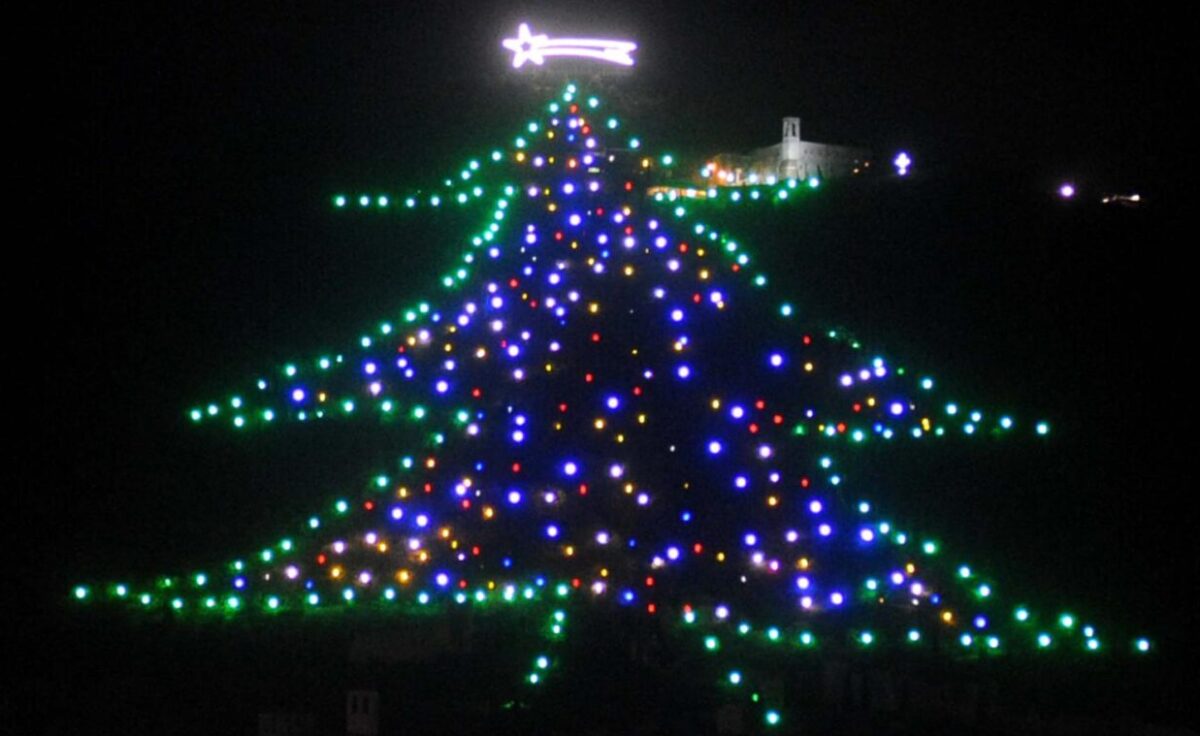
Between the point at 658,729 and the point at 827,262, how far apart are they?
18.5 ft

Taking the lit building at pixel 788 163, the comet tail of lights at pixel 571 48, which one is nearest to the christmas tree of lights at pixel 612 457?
the comet tail of lights at pixel 571 48

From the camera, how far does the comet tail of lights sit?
7359 millimetres

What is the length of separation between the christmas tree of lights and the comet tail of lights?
0.54 m

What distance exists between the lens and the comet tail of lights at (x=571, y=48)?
24.1 ft

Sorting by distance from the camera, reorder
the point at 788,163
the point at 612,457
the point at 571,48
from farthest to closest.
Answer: the point at 788,163, the point at 571,48, the point at 612,457

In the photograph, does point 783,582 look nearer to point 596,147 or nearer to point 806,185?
point 596,147

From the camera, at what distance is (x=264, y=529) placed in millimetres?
A: 8086

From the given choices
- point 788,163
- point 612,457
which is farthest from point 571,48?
point 788,163

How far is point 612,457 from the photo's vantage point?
6352mm

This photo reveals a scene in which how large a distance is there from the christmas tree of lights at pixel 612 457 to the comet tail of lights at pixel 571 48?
0.54 metres

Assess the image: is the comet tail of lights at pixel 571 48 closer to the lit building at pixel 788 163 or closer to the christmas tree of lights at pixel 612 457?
the christmas tree of lights at pixel 612 457

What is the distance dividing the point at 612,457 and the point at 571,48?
2925 millimetres

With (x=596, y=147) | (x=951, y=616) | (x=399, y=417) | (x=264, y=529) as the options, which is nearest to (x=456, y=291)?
(x=399, y=417)

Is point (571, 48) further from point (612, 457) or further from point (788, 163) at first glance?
point (788, 163)
